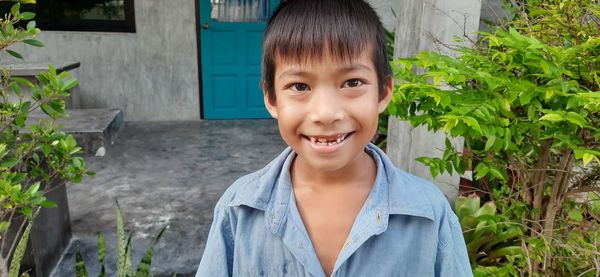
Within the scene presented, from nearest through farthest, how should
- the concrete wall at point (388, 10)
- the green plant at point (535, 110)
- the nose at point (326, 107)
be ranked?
the nose at point (326, 107) < the green plant at point (535, 110) < the concrete wall at point (388, 10)

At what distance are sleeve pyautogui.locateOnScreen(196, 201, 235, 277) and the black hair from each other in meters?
0.36

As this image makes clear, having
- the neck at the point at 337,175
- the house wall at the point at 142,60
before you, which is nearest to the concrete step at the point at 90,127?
the house wall at the point at 142,60

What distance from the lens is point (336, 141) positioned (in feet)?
3.14

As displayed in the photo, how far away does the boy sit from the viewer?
94 cm

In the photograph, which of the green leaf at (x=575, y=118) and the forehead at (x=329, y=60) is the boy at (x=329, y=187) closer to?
the forehead at (x=329, y=60)

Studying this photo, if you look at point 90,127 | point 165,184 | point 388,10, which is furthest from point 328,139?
point 388,10

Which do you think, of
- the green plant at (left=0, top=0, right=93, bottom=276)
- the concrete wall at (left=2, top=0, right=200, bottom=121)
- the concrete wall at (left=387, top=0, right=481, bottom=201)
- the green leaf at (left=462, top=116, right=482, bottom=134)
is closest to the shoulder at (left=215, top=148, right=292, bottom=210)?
the green leaf at (left=462, top=116, right=482, bottom=134)

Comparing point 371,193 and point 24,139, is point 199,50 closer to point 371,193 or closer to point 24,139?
point 24,139

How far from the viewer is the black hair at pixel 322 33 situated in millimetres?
939

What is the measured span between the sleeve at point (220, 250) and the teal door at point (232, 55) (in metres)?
5.26

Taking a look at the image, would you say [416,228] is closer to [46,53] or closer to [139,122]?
[139,122]

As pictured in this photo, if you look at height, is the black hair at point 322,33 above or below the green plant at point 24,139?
above

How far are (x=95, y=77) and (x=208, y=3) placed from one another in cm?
187

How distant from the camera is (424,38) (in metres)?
2.84
